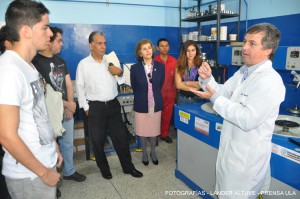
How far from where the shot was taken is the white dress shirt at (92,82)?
2.29 m

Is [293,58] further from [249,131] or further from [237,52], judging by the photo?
[249,131]

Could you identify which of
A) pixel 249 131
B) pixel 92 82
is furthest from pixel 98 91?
pixel 249 131

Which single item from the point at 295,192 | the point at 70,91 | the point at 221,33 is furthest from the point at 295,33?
the point at 70,91

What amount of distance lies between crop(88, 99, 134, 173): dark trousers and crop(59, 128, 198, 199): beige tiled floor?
0.15 m

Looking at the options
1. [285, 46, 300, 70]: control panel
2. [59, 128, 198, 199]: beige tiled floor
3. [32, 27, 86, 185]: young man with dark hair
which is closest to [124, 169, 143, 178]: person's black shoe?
[59, 128, 198, 199]: beige tiled floor

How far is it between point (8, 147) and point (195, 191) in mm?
1749

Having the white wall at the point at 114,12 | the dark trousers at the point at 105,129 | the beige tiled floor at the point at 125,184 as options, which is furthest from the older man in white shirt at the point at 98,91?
the white wall at the point at 114,12

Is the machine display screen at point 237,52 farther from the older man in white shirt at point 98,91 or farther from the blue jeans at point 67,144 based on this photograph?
the blue jeans at point 67,144

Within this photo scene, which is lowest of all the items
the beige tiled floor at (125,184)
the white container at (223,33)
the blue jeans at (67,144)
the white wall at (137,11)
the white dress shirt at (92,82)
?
the beige tiled floor at (125,184)

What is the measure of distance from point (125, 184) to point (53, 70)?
1.35 m

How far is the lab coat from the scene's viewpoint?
1141 mm

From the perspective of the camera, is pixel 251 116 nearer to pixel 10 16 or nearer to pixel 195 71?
pixel 10 16

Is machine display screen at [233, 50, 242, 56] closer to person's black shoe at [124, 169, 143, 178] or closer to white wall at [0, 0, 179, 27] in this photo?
person's black shoe at [124, 169, 143, 178]

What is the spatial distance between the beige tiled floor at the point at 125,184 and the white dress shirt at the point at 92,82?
32.0 inches
